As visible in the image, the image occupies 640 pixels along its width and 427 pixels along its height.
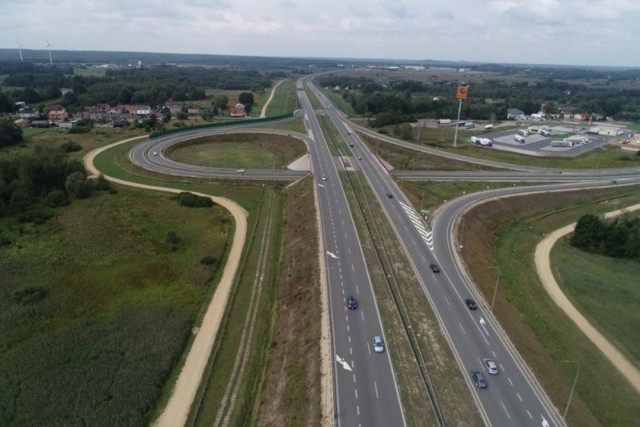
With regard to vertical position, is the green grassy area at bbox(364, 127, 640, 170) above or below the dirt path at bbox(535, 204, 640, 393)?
above

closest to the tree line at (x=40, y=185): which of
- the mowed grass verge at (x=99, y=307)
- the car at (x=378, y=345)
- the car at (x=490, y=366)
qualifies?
the mowed grass verge at (x=99, y=307)

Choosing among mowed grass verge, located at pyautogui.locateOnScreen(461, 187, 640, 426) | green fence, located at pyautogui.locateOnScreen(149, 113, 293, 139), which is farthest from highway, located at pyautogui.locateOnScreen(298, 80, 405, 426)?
green fence, located at pyautogui.locateOnScreen(149, 113, 293, 139)

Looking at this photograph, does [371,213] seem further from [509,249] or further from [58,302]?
[58,302]

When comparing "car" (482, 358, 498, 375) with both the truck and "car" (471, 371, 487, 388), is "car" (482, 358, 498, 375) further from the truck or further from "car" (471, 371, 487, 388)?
the truck

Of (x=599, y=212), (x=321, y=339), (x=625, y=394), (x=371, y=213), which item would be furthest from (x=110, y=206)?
(x=599, y=212)

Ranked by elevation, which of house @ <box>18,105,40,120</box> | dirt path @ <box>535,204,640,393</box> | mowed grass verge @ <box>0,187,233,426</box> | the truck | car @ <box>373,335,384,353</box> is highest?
house @ <box>18,105,40,120</box>
